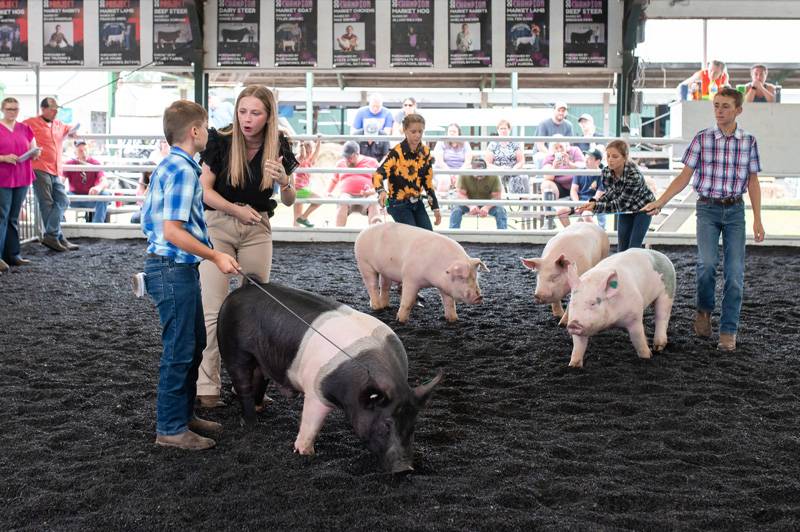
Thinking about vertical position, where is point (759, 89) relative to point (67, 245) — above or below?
above

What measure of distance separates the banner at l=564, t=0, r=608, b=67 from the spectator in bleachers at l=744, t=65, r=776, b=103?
1.90 m

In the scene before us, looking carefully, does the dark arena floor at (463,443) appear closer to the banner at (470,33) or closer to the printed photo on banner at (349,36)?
the banner at (470,33)

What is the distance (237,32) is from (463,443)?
27.0ft

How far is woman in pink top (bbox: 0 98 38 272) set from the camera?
875 cm

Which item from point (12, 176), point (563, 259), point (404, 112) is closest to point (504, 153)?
point (404, 112)

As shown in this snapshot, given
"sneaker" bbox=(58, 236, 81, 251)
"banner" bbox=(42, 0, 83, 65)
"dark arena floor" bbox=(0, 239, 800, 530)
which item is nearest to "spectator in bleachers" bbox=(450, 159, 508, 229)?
"sneaker" bbox=(58, 236, 81, 251)

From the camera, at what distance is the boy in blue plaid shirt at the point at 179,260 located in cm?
334

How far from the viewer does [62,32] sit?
36.1ft

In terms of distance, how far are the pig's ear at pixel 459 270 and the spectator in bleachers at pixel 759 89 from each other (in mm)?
6633

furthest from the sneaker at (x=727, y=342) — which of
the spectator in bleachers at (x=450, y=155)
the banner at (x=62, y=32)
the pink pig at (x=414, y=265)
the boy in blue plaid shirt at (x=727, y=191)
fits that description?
the banner at (x=62, y=32)

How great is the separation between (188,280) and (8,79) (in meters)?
16.6

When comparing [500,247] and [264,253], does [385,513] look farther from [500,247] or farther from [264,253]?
[500,247]

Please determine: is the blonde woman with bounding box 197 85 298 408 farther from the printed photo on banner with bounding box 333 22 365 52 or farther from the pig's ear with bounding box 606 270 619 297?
the printed photo on banner with bounding box 333 22 365 52

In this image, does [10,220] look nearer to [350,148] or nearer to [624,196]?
[350,148]
